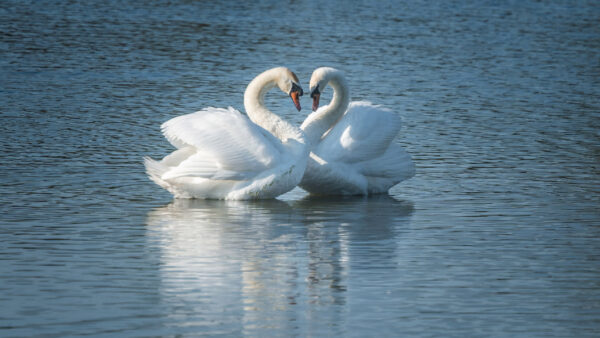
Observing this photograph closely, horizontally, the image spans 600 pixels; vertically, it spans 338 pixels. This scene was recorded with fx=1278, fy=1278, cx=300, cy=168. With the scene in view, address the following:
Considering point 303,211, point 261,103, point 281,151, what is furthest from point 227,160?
point 261,103

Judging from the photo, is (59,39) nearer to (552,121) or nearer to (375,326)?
(552,121)

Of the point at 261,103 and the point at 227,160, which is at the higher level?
the point at 261,103

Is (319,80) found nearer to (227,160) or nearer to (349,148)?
(349,148)

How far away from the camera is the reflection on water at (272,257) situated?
7223mm

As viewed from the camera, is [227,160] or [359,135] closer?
[227,160]

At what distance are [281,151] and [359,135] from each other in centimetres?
89

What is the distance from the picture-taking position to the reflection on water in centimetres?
722

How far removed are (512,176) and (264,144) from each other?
2.79 meters

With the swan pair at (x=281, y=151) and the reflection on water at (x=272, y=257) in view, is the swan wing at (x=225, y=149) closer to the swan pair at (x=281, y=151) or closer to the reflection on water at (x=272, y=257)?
the swan pair at (x=281, y=151)

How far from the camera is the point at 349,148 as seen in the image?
460 inches

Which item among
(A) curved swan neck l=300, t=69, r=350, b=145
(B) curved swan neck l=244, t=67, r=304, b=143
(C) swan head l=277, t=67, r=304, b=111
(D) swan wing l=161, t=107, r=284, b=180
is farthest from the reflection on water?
(C) swan head l=277, t=67, r=304, b=111

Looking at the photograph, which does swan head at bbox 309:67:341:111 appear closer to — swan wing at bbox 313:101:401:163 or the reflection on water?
swan wing at bbox 313:101:401:163

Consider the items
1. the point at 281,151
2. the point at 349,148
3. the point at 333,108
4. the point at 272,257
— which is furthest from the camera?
the point at 333,108

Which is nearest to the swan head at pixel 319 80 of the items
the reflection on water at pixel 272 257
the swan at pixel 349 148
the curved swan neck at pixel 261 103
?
the swan at pixel 349 148
